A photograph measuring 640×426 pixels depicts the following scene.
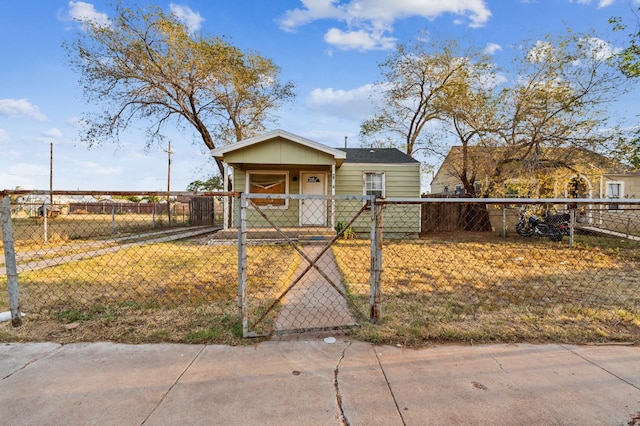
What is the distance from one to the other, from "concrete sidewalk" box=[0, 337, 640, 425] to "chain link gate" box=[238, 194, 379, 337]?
1.65 ft

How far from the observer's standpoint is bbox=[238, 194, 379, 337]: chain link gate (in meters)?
3.04

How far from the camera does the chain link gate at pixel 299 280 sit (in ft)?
9.97

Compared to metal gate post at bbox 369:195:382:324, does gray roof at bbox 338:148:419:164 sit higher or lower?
higher

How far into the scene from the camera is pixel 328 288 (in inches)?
194

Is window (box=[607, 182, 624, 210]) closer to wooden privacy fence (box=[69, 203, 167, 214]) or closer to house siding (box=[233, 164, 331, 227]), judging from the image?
house siding (box=[233, 164, 331, 227])

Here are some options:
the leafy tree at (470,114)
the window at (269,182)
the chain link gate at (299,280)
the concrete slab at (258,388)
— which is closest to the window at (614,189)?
the leafy tree at (470,114)

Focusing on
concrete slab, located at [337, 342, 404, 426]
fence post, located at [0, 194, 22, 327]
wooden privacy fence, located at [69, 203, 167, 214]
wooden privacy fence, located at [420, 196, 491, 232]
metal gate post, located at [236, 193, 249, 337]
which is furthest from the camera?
wooden privacy fence, located at [420, 196, 491, 232]

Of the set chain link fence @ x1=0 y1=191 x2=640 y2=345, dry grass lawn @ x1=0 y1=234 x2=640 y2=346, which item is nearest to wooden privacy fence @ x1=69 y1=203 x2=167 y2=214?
chain link fence @ x1=0 y1=191 x2=640 y2=345

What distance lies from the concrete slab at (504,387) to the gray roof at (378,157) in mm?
10210

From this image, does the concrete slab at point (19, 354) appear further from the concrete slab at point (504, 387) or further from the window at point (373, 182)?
the window at point (373, 182)

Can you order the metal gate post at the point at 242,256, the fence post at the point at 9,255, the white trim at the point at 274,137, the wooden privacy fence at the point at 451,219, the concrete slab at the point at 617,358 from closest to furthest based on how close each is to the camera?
the concrete slab at the point at 617,358 → the metal gate post at the point at 242,256 → the fence post at the point at 9,255 → the white trim at the point at 274,137 → the wooden privacy fence at the point at 451,219

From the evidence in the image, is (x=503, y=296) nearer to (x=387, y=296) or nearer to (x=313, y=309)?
(x=387, y=296)

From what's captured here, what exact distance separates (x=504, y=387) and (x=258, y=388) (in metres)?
1.80

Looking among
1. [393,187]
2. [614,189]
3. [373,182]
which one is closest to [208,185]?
[373,182]
